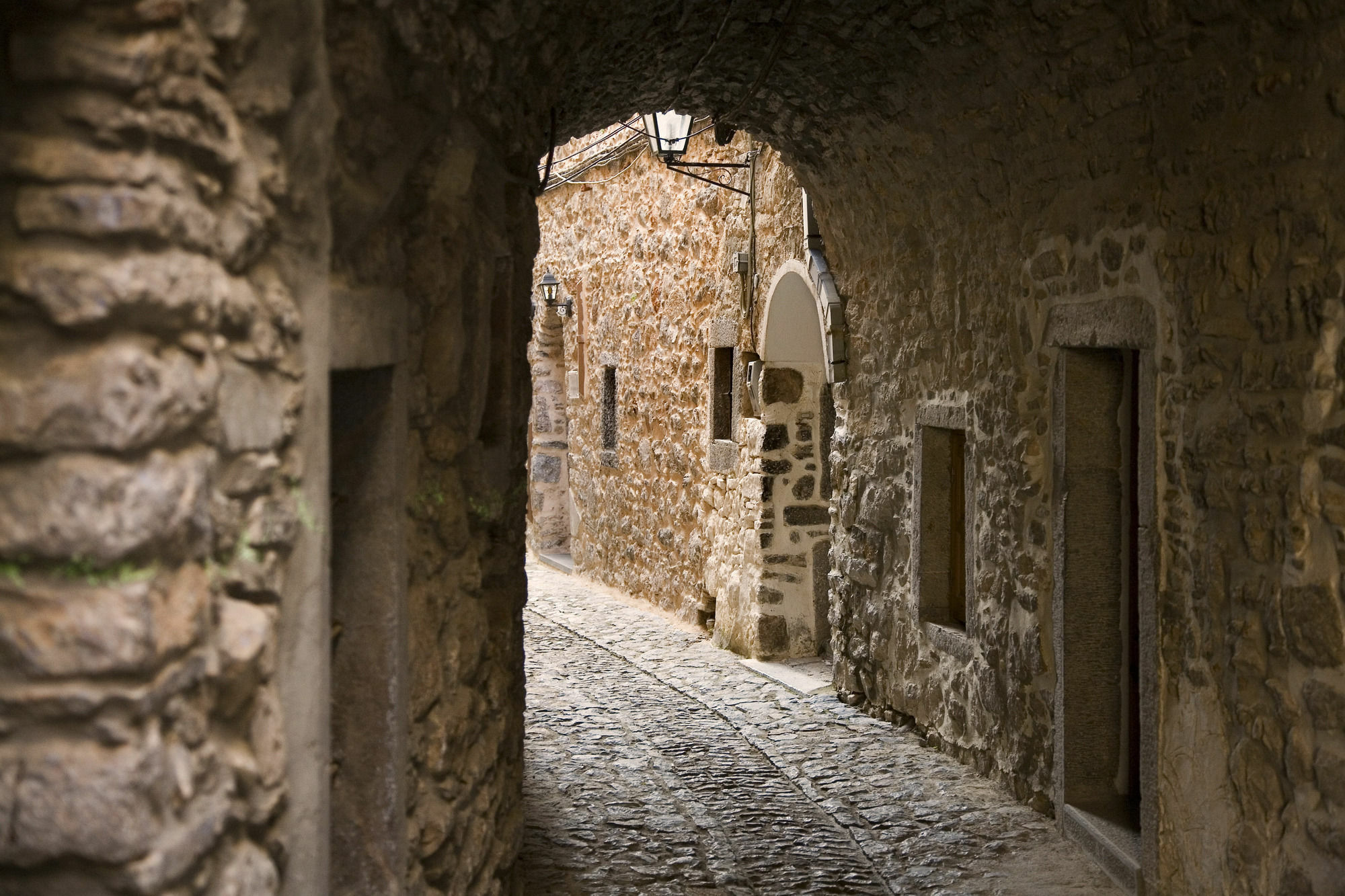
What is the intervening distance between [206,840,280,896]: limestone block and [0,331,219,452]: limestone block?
0.66 meters

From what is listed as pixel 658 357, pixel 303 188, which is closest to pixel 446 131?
pixel 303 188

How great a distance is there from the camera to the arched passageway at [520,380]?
1.83m

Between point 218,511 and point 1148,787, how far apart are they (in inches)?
145

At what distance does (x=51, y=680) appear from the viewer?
1.82m

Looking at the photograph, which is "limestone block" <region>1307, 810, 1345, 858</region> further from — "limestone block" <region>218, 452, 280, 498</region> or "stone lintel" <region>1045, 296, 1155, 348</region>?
"limestone block" <region>218, 452, 280, 498</region>

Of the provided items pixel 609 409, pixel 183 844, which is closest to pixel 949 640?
pixel 183 844

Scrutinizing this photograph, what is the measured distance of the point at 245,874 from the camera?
2145 mm

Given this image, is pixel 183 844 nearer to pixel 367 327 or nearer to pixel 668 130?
pixel 367 327

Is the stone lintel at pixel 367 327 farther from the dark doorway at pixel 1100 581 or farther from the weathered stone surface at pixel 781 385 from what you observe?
the weathered stone surface at pixel 781 385

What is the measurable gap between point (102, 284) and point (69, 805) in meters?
0.66

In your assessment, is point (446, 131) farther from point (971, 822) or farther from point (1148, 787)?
point (971, 822)

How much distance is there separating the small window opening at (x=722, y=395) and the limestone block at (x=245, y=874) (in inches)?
344

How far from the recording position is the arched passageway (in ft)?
5.99

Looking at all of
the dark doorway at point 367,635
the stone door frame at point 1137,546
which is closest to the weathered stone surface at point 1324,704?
the stone door frame at point 1137,546
